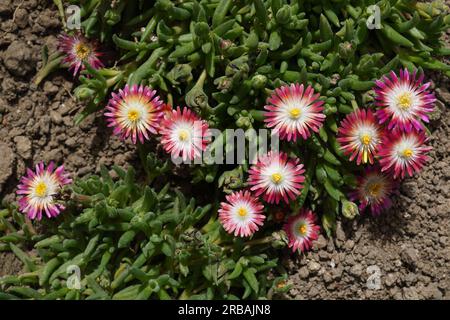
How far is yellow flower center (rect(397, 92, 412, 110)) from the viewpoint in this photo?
7.61 feet

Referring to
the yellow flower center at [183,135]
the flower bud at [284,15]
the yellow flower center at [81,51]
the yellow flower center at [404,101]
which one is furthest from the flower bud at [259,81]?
the yellow flower center at [81,51]

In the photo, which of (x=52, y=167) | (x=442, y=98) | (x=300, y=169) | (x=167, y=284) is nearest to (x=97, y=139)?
(x=52, y=167)

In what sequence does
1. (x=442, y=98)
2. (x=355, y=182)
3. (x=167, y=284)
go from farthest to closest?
1. (x=442, y=98)
2. (x=355, y=182)
3. (x=167, y=284)

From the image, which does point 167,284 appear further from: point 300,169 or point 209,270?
point 300,169

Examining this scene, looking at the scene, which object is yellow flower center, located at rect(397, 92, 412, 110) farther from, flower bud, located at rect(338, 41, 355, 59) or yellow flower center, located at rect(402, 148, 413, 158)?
flower bud, located at rect(338, 41, 355, 59)

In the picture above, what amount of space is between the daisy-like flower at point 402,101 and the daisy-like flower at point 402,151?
4 centimetres

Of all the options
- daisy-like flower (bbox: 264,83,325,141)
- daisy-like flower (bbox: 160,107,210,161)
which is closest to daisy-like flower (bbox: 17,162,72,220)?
daisy-like flower (bbox: 160,107,210,161)

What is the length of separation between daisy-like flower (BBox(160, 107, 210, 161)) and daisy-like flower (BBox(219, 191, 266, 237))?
10.0 inches

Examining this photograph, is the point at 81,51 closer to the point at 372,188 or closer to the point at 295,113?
the point at 295,113

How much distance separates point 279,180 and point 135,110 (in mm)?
673

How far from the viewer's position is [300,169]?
93.2 inches

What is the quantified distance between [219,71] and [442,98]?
3.52 feet

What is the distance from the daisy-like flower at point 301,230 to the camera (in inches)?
97.4

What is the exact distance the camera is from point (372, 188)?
8.20ft
